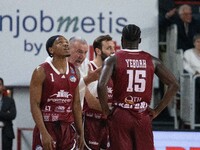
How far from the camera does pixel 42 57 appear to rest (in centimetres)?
1434

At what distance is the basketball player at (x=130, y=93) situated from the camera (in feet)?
28.6

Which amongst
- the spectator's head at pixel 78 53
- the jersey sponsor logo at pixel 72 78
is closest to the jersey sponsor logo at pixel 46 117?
the jersey sponsor logo at pixel 72 78

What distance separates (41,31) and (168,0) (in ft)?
7.31

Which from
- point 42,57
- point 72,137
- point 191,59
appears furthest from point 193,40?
point 72,137

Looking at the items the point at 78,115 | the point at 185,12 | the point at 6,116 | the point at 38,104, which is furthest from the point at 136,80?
the point at 185,12

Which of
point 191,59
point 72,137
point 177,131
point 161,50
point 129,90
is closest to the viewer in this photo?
point 129,90

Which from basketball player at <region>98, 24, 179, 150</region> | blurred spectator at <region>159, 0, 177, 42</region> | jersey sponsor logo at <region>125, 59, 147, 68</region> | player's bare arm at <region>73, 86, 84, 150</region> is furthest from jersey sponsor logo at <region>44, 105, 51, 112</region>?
blurred spectator at <region>159, 0, 177, 42</region>

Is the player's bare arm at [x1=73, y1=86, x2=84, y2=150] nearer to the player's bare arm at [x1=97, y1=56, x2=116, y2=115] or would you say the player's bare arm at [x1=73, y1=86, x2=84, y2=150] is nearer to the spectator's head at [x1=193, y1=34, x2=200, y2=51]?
the player's bare arm at [x1=97, y1=56, x2=116, y2=115]

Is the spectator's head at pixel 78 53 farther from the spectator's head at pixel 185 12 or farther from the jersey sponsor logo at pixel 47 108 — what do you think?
the spectator's head at pixel 185 12

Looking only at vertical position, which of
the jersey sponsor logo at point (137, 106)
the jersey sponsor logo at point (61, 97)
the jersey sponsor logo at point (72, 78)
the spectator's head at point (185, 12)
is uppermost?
the spectator's head at point (185, 12)

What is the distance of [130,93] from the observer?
28.8 feet

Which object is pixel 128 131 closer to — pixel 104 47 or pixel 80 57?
pixel 80 57

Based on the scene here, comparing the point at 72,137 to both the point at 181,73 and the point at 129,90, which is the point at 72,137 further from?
the point at 181,73

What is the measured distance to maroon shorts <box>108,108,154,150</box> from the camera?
8773 mm
